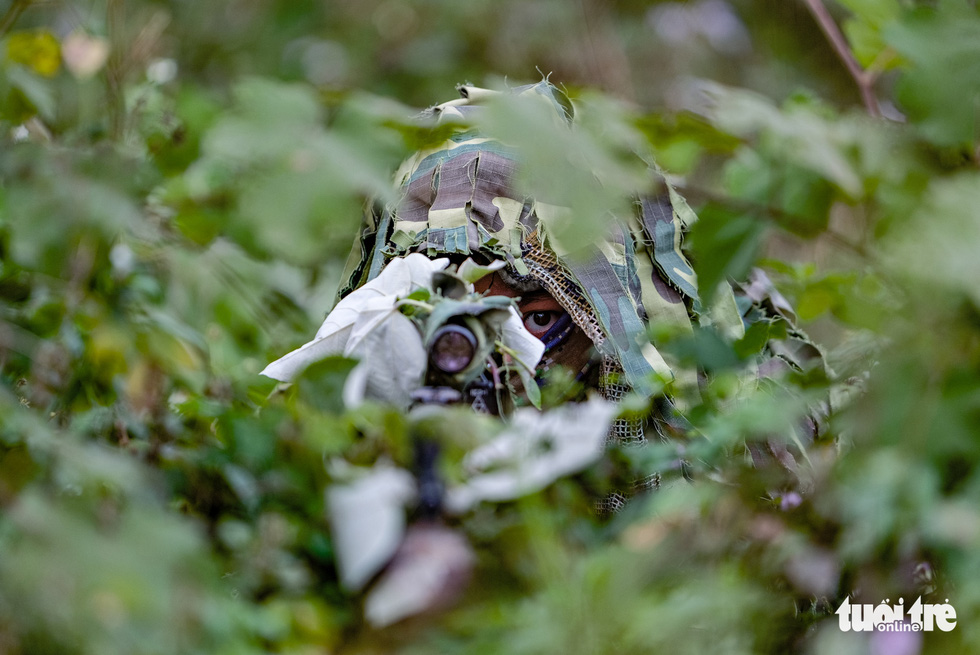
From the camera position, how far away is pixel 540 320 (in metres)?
1.40

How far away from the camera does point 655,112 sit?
585 millimetres

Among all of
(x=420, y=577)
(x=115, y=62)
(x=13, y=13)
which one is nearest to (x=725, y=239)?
(x=420, y=577)

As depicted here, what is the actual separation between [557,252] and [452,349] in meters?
0.51

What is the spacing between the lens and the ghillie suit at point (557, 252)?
133 centimetres

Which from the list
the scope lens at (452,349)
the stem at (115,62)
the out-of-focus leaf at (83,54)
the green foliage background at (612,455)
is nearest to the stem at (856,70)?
the green foliage background at (612,455)

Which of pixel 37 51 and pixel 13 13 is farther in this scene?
pixel 37 51

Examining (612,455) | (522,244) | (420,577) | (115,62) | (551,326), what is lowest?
(551,326)

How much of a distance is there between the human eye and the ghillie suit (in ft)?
0.05

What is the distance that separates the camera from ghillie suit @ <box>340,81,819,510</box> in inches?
52.2

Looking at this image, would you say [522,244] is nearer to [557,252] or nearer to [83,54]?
[557,252]

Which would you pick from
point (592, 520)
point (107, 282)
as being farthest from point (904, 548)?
point (107, 282)

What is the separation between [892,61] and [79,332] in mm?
863

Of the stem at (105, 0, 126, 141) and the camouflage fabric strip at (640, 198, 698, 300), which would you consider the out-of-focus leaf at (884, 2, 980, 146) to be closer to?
the stem at (105, 0, 126, 141)

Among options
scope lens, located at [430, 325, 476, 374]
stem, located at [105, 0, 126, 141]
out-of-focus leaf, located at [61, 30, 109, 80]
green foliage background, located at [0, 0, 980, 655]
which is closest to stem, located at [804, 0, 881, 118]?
green foliage background, located at [0, 0, 980, 655]
